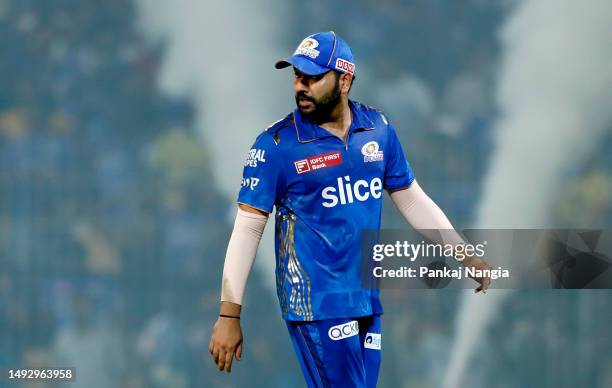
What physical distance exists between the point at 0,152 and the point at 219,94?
1.26 metres

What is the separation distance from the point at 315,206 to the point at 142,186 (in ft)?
8.01

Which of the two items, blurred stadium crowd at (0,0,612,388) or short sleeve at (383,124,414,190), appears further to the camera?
blurred stadium crowd at (0,0,612,388)

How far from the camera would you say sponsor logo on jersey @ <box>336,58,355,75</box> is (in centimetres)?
456

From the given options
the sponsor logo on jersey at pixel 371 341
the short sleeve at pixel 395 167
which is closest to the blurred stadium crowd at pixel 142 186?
the short sleeve at pixel 395 167

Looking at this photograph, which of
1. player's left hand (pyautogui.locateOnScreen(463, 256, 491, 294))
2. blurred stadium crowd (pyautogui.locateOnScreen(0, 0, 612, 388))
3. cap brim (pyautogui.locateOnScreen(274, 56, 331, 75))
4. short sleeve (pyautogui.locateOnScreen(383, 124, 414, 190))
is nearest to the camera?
cap brim (pyautogui.locateOnScreen(274, 56, 331, 75))

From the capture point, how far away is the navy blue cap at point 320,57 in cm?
449

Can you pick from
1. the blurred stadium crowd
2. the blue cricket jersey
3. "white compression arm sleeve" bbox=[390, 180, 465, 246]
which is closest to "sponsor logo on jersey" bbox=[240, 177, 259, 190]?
the blue cricket jersey

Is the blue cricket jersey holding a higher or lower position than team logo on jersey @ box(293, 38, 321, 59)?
lower

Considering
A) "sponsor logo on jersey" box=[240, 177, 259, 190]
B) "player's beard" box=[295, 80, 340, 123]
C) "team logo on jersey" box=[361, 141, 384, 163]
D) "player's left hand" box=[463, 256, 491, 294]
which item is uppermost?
"player's beard" box=[295, 80, 340, 123]

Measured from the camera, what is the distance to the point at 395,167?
4789 millimetres

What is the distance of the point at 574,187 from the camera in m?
6.87

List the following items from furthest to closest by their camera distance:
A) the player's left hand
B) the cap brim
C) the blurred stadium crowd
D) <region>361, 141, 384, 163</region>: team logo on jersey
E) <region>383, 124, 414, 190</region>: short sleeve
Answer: the blurred stadium crowd
the player's left hand
<region>383, 124, 414, 190</region>: short sleeve
<region>361, 141, 384, 163</region>: team logo on jersey
the cap brim

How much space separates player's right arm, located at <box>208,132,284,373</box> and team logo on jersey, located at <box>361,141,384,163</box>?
33 centimetres

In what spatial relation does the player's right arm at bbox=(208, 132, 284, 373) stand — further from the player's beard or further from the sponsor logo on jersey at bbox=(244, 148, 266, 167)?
the player's beard
